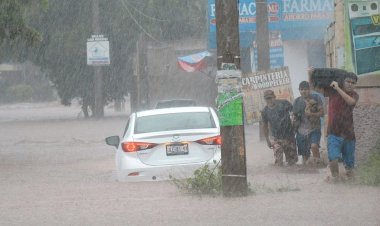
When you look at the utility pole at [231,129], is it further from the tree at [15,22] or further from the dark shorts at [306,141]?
the tree at [15,22]

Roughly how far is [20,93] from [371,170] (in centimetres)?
7287

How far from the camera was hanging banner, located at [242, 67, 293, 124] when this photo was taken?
19531mm

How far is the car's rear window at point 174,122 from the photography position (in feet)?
42.7

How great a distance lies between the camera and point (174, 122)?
13219 millimetres

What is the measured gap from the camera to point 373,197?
10.0 meters

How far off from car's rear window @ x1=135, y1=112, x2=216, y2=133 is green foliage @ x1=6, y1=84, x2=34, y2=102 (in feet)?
227

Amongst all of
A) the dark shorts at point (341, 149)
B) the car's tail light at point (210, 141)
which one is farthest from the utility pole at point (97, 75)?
the dark shorts at point (341, 149)

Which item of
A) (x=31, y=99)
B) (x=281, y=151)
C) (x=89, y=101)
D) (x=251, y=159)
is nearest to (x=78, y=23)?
(x=89, y=101)

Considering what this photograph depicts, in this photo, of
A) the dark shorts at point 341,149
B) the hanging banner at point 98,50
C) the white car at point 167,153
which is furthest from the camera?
the hanging banner at point 98,50

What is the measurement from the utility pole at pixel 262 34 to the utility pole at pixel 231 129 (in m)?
10.9

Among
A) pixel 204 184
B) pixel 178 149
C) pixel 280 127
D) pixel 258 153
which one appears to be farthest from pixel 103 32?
pixel 204 184

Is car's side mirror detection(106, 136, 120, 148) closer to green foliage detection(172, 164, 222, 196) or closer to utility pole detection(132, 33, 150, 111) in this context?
green foliage detection(172, 164, 222, 196)

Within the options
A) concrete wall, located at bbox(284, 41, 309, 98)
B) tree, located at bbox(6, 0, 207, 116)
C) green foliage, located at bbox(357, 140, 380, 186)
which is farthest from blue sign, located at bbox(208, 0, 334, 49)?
green foliage, located at bbox(357, 140, 380, 186)

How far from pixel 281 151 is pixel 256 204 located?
16.2ft
